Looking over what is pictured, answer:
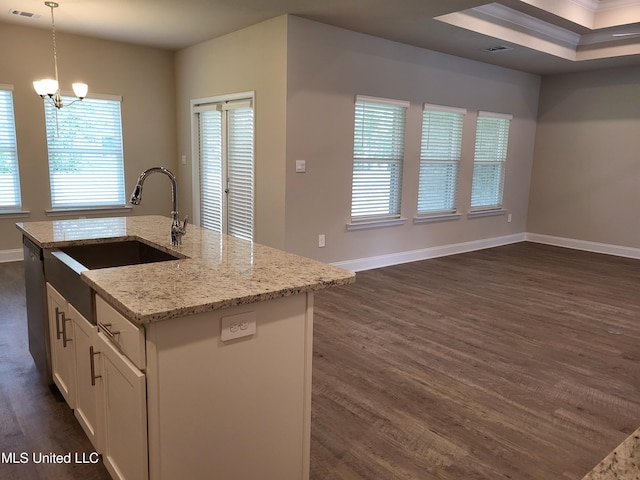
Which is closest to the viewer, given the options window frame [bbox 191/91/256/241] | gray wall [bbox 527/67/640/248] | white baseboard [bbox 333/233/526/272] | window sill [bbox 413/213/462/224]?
window frame [bbox 191/91/256/241]

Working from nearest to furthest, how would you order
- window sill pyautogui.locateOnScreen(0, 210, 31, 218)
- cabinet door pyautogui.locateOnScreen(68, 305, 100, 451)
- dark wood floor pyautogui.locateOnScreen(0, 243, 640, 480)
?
cabinet door pyautogui.locateOnScreen(68, 305, 100, 451) → dark wood floor pyautogui.locateOnScreen(0, 243, 640, 480) → window sill pyautogui.locateOnScreen(0, 210, 31, 218)

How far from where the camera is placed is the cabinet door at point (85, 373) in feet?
6.27

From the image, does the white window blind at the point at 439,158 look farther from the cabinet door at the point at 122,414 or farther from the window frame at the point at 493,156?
the cabinet door at the point at 122,414

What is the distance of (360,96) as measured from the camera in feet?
17.1

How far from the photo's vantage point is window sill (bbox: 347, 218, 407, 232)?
5449 mm

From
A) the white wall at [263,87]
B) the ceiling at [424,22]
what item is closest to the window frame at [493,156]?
the ceiling at [424,22]

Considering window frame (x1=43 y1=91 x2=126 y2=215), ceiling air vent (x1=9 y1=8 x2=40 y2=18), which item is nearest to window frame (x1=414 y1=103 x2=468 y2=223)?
window frame (x1=43 y1=91 x2=126 y2=215)

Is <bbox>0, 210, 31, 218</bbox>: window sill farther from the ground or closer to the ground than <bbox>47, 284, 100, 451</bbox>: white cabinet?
farther from the ground

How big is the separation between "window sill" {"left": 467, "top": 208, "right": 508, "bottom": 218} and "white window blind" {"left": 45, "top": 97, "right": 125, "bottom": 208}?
4.83 m

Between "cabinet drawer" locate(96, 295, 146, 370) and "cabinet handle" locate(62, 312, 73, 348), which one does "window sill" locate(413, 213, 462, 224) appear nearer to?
"cabinet handle" locate(62, 312, 73, 348)

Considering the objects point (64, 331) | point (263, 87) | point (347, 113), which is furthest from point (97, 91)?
point (64, 331)

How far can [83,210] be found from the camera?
6.04 metres

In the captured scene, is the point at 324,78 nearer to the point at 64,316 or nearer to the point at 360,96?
the point at 360,96

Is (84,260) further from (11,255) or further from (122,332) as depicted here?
(11,255)
